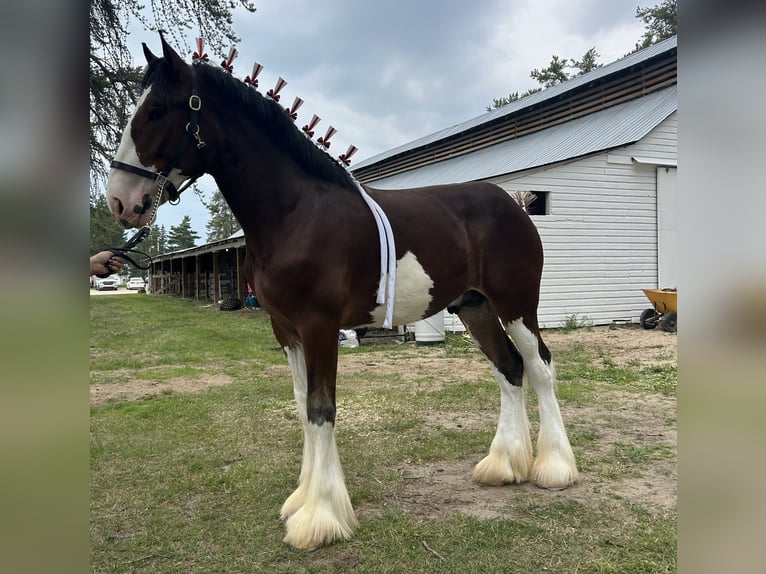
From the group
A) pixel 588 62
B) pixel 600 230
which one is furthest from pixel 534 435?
pixel 588 62

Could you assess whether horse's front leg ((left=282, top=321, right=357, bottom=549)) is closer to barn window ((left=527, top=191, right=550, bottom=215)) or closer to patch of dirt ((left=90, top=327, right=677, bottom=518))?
patch of dirt ((left=90, top=327, right=677, bottom=518))

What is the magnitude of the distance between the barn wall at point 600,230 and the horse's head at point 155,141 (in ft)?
30.0

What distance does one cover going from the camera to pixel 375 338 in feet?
32.0

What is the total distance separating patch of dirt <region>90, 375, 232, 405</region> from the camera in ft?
18.7

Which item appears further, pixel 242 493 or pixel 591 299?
pixel 591 299

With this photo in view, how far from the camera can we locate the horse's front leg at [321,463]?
245cm

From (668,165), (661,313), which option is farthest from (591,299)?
(668,165)

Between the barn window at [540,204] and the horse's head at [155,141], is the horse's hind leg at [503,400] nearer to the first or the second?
the horse's head at [155,141]

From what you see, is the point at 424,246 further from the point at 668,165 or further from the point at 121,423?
the point at 668,165

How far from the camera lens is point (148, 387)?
20.3 feet

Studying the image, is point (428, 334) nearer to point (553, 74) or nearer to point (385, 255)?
point (385, 255)

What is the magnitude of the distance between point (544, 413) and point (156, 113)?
2.84 meters

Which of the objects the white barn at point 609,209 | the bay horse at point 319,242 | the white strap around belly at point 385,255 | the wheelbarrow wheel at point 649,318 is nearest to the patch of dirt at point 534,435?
the bay horse at point 319,242
